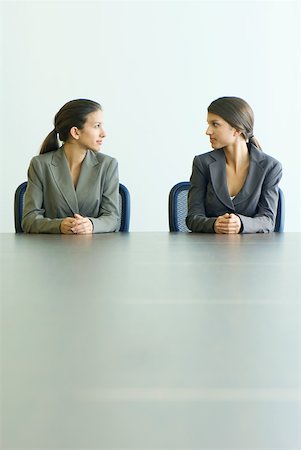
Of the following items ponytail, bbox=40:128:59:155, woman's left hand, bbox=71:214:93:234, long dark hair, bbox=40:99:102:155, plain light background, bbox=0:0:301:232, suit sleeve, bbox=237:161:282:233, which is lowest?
woman's left hand, bbox=71:214:93:234

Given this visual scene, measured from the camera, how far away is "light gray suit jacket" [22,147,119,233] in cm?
218

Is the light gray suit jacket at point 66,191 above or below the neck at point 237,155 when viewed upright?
below

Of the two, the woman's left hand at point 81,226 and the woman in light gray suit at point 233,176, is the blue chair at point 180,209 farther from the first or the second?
the woman's left hand at point 81,226

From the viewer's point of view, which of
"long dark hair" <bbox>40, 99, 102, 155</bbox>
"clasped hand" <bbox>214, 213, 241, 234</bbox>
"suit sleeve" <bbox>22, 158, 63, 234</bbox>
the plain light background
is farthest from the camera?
the plain light background

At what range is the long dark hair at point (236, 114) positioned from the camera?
7.48ft

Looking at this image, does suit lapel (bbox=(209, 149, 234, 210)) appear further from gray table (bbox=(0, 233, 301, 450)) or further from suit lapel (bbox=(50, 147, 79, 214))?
gray table (bbox=(0, 233, 301, 450))

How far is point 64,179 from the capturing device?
2213 mm

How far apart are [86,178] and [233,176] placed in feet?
1.54

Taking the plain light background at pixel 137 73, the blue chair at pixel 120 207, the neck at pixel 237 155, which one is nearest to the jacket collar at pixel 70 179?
the blue chair at pixel 120 207

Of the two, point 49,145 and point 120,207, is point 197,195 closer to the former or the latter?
point 120,207

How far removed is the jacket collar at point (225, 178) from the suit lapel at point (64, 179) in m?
0.44

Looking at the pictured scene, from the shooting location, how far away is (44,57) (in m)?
4.00

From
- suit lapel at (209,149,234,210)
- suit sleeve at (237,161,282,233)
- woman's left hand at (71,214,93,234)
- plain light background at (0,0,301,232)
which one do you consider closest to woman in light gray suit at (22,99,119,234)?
woman's left hand at (71,214,93,234)

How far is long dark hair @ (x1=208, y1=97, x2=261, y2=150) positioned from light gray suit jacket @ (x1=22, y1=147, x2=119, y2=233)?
0.42 metres
